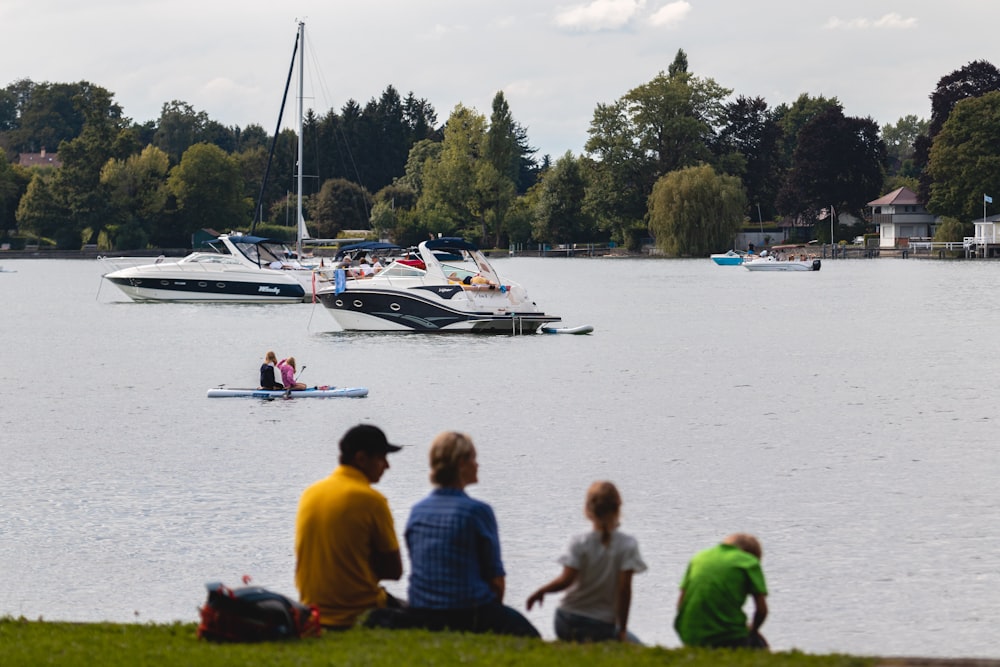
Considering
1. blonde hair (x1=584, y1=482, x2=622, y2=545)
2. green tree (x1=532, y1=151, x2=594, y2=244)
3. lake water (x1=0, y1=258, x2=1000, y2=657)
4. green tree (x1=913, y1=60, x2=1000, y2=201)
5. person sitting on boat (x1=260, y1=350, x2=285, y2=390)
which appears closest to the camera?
blonde hair (x1=584, y1=482, x2=622, y2=545)

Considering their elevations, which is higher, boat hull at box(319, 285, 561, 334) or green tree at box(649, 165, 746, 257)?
green tree at box(649, 165, 746, 257)

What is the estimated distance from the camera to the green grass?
30.9 feet

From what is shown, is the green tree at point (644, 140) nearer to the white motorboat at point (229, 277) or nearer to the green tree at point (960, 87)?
the green tree at point (960, 87)

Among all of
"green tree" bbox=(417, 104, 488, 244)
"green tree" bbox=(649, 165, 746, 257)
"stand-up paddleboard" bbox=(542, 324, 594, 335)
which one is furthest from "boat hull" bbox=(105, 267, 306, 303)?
"green tree" bbox=(417, 104, 488, 244)

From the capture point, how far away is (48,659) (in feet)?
33.2

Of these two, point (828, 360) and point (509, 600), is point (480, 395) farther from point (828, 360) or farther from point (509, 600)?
point (509, 600)

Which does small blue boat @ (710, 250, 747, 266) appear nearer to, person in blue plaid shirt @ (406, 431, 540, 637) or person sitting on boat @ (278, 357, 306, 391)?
person sitting on boat @ (278, 357, 306, 391)

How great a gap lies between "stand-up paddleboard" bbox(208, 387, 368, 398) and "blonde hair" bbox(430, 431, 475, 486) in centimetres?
2456

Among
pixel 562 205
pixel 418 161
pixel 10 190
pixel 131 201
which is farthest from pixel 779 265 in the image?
pixel 10 190

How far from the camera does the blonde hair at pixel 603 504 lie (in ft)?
30.5

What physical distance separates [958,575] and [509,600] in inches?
210

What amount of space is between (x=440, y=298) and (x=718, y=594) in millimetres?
42820

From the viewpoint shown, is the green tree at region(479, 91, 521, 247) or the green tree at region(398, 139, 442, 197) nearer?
the green tree at region(479, 91, 521, 247)

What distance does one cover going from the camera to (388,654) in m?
9.59
